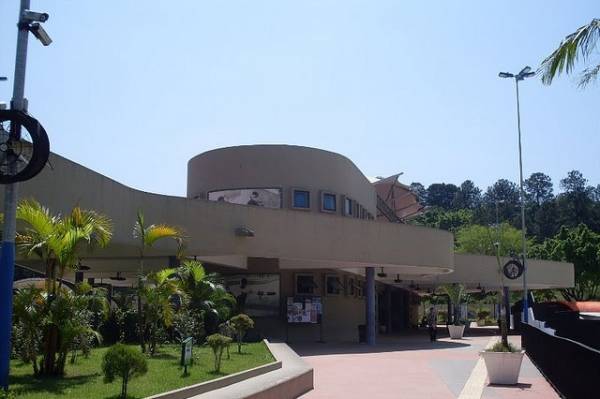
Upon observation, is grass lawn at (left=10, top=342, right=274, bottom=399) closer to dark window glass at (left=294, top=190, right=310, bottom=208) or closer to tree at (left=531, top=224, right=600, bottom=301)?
dark window glass at (left=294, top=190, right=310, bottom=208)

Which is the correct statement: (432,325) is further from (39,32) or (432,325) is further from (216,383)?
(39,32)

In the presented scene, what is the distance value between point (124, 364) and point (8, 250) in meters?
2.25

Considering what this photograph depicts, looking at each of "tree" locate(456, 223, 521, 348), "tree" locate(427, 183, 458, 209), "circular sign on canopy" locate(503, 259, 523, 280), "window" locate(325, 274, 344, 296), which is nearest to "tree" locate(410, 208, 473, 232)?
"tree" locate(456, 223, 521, 348)

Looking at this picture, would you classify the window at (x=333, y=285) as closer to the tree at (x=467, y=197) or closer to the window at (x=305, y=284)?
the window at (x=305, y=284)

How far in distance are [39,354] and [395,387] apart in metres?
7.28

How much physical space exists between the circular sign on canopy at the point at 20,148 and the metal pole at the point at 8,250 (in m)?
0.21

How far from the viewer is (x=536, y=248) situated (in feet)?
247

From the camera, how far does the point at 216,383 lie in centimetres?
1138

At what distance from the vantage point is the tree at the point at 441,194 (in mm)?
164750

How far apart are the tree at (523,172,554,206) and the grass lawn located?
472 feet

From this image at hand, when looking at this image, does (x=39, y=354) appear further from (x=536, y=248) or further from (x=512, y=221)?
(x=512, y=221)

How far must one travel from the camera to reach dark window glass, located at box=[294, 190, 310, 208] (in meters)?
31.8

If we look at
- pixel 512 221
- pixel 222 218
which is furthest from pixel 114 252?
pixel 512 221

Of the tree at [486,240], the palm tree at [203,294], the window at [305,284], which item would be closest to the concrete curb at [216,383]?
the palm tree at [203,294]
